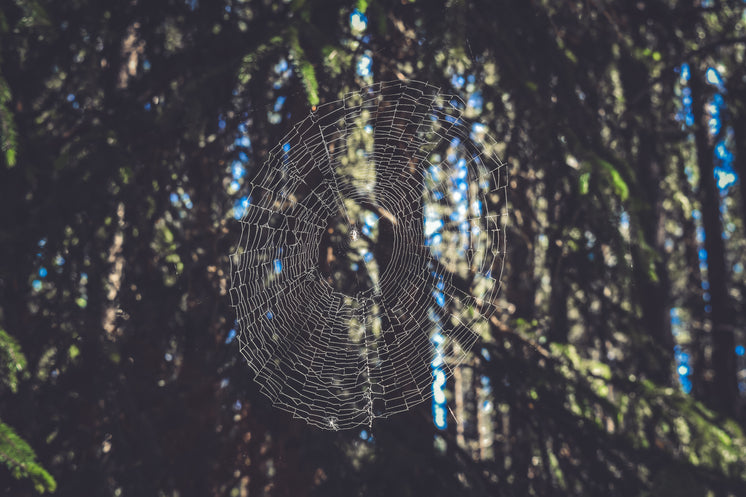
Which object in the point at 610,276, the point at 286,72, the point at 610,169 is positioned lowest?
the point at 610,276

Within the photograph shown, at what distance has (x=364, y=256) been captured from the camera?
280 cm

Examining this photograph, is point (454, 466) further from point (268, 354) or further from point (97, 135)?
point (97, 135)

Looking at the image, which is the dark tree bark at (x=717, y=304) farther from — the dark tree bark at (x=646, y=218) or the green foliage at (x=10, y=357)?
the green foliage at (x=10, y=357)

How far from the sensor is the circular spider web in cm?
244

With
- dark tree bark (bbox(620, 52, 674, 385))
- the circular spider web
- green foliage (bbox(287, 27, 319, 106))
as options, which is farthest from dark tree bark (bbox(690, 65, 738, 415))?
green foliage (bbox(287, 27, 319, 106))

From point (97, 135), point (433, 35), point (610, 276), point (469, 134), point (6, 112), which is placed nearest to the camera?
point (6, 112)

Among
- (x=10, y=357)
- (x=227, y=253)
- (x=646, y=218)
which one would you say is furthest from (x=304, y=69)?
(x=646, y=218)

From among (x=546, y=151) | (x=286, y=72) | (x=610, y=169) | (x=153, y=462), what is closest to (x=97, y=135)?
(x=286, y=72)

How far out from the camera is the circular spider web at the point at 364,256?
8.00 ft

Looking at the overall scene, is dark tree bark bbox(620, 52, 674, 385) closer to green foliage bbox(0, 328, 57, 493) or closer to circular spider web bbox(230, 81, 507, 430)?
circular spider web bbox(230, 81, 507, 430)

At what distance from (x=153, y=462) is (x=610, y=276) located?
8.12 ft

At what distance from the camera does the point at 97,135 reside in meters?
2.23

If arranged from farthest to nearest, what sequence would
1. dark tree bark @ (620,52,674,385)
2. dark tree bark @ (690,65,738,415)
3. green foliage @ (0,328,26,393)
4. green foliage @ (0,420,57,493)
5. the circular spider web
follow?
dark tree bark @ (690,65,738,415) < dark tree bark @ (620,52,674,385) < the circular spider web < green foliage @ (0,328,26,393) < green foliage @ (0,420,57,493)

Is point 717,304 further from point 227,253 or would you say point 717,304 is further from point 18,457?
point 18,457
